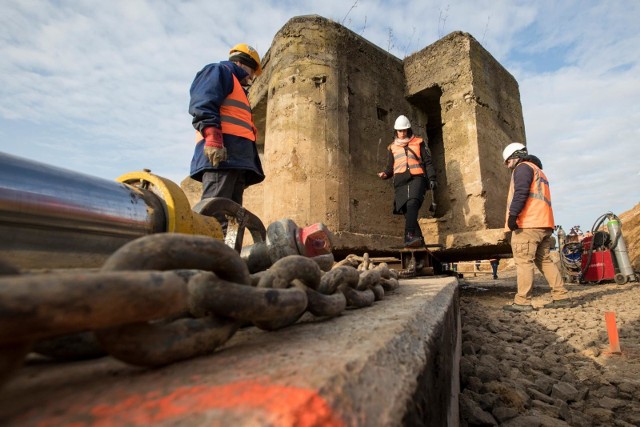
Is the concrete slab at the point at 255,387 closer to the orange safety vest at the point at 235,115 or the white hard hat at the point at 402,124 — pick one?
the orange safety vest at the point at 235,115

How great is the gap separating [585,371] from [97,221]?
8.24ft

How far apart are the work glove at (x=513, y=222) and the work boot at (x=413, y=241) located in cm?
→ 105

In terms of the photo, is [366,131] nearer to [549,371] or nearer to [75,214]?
[549,371]

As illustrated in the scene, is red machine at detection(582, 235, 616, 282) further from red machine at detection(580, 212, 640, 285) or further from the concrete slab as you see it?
the concrete slab

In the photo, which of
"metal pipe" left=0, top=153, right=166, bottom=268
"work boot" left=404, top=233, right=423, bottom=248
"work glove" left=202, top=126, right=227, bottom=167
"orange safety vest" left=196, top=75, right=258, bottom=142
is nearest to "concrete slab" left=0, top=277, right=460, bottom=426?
"metal pipe" left=0, top=153, right=166, bottom=268

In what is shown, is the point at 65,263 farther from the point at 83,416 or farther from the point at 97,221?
the point at 83,416

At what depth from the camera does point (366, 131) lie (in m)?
5.24

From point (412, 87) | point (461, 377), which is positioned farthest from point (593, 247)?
point (461, 377)

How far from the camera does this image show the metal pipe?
943mm

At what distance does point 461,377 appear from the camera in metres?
1.77

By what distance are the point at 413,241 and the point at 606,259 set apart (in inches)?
187

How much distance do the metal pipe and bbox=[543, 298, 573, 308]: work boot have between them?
4286 millimetres

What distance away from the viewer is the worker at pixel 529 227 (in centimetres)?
404

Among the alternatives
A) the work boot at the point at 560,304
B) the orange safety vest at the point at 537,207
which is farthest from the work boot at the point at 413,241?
the work boot at the point at 560,304
